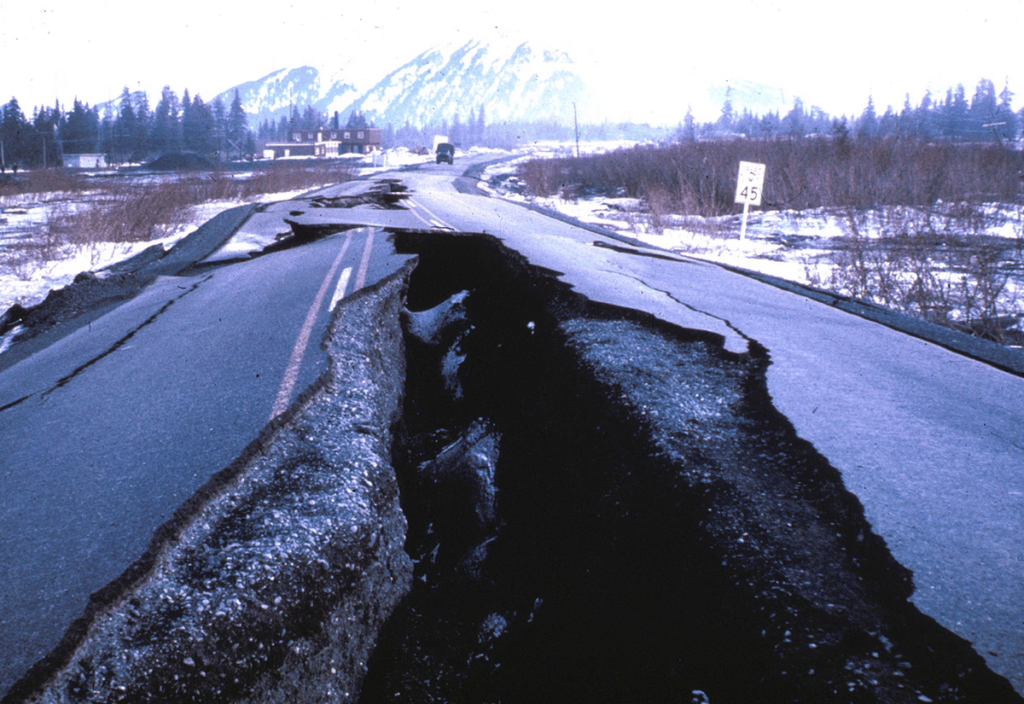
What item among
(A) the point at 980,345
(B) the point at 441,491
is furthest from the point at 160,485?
(A) the point at 980,345

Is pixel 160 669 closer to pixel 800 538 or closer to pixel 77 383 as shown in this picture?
pixel 800 538

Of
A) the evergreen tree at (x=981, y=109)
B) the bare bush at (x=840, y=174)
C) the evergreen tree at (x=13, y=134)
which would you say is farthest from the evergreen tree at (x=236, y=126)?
the evergreen tree at (x=981, y=109)

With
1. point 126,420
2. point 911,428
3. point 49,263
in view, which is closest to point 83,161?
point 49,263

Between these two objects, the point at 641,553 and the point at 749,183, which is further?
the point at 749,183

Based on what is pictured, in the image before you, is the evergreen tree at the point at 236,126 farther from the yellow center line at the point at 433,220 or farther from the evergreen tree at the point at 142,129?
the yellow center line at the point at 433,220

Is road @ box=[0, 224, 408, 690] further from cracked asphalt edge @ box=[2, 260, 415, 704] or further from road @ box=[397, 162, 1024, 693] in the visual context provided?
road @ box=[397, 162, 1024, 693]

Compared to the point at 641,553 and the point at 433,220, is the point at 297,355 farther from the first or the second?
the point at 433,220
